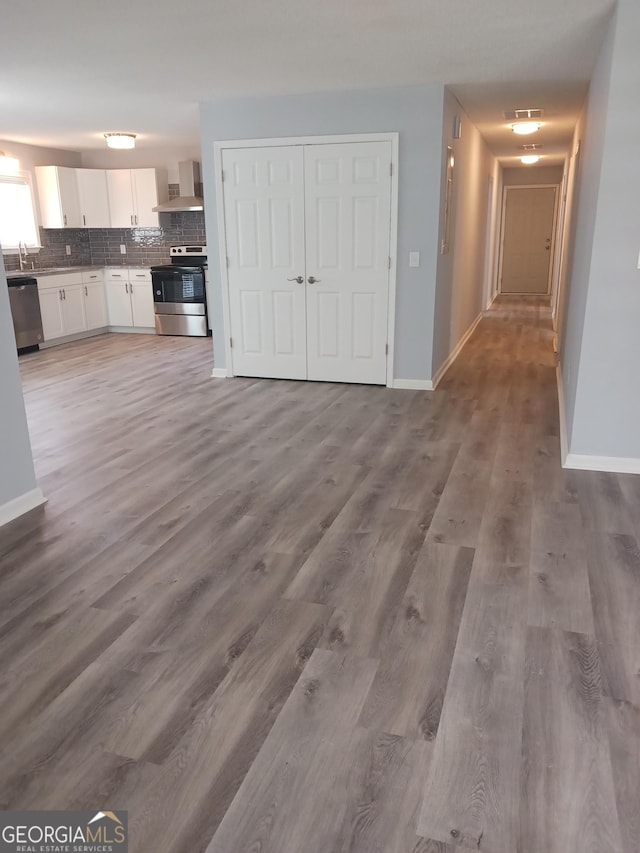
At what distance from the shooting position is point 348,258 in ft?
18.3

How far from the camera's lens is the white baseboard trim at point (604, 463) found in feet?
12.2

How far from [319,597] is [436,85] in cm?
420

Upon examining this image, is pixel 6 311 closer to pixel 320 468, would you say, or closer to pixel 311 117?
pixel 320 468

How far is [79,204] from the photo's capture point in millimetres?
8852

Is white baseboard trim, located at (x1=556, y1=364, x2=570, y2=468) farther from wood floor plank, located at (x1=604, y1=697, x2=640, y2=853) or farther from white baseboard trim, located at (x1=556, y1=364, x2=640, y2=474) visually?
wood floor plank, located at (x1=604, y1=697, x2=640, y2=853)

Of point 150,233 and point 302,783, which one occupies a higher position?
point 150,233

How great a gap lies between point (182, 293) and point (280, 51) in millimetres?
4929

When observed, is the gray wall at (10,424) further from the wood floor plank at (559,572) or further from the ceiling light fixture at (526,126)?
the ceiling light fixture at (526,126)

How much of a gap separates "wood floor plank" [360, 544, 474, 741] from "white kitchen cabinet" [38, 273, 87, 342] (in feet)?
21.8

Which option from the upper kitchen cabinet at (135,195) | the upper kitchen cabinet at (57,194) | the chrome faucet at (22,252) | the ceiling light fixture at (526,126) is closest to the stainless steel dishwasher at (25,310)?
the chrome faucet at (22,252)

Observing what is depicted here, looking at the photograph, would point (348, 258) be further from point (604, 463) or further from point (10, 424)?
point (10, 424)

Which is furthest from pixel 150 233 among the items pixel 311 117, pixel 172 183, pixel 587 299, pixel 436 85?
pixel 587 299

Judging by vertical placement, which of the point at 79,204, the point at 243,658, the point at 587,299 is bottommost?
the point at 243,658

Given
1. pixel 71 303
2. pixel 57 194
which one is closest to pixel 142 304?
pixel 71 303
